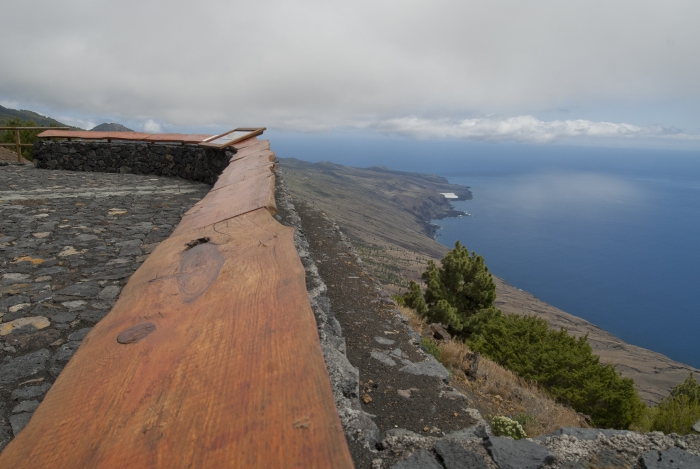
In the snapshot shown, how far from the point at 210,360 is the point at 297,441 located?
1.33ft

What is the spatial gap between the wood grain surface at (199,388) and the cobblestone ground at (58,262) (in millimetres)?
1497

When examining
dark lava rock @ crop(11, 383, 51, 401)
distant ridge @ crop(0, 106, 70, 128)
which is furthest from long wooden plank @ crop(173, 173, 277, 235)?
distant ridge @ crop(0, 106, 70, 128)

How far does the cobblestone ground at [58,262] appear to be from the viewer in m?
2.78

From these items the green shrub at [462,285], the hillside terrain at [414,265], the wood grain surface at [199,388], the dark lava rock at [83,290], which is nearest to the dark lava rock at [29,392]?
the dark lava rock at [83,290]

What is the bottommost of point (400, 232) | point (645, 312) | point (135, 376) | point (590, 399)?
point (645, 312)

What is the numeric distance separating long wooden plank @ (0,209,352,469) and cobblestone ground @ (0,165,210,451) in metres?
1.51

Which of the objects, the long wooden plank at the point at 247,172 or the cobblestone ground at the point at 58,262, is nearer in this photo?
the cobblestone ground at the point at 58,262

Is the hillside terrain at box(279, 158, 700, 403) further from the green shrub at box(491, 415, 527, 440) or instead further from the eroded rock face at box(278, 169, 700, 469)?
the eroded rock face at box(278, 169, 700, 469)

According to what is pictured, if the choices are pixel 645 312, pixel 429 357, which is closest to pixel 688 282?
pixel 645 312

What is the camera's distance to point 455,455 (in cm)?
172

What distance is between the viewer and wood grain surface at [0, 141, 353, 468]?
88cm

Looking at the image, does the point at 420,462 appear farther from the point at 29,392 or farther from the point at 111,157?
the point at 111,157

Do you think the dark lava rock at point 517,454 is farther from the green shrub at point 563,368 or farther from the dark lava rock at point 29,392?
the green shrub at point 563,368

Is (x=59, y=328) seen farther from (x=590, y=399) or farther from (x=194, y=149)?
(x=590, y=399)
